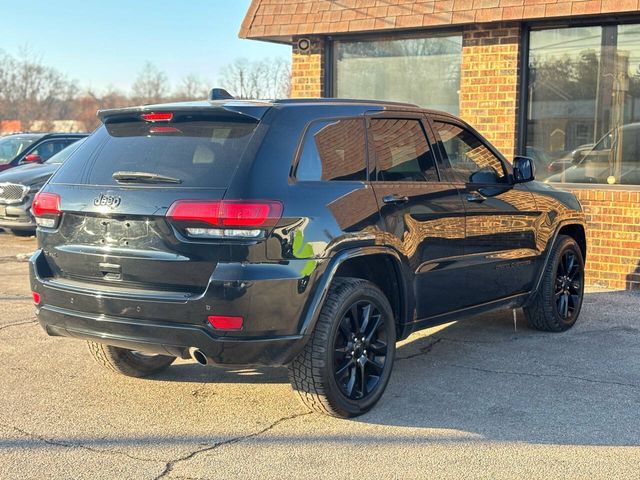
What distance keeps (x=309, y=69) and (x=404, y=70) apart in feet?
4.34

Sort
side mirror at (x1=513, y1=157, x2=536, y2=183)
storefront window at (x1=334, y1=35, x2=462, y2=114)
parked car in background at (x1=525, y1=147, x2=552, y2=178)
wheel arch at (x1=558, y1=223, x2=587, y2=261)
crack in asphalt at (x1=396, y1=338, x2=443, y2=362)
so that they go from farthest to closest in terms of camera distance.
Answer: storefront window at (x1=334, y1=35, x2=462, y2=114) < parked car in background at (x1=525, y1=147, x2=552, y2=178) < wheel arch at (x1=558, y1=223, x2=587, y2=261) < side mirror at (x1=513, y1=157, x2=536, y2=183) < crack in asphalt at (x1=396, y1=338, x2=443, y2=362)

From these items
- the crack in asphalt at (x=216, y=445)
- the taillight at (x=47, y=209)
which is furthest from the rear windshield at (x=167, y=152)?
the crack in asphalt at (x=216, y=445)

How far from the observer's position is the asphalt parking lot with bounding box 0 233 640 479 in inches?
165

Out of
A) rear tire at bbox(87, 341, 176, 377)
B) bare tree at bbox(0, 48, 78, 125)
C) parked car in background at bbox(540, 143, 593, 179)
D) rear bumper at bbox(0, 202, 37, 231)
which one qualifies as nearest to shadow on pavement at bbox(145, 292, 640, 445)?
rear tire at bbox(87, 341, 176, 377)

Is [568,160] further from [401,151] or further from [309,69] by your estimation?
[401,151]

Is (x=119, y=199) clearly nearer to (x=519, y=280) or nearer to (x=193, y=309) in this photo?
(x=193, y=309)

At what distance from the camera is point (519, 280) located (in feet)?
21.6

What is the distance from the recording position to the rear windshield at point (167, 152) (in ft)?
14.8

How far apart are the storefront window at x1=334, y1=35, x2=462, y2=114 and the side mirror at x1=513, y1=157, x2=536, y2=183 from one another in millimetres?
4264

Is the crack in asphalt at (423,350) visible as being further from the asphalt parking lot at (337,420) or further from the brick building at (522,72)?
the brick building at (522,72)

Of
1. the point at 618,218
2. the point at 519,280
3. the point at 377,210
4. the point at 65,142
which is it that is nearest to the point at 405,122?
the point at 377,210

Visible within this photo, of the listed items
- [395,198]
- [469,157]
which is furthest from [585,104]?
[395,198]

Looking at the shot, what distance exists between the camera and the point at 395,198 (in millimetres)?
5230

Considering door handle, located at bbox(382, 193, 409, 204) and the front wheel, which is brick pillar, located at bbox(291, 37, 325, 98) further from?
the front wheel
